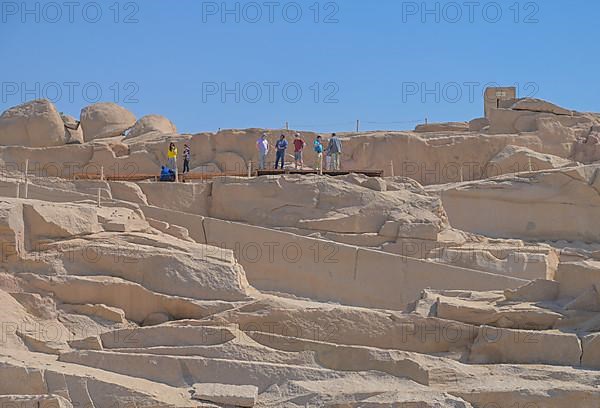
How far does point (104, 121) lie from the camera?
26844mm

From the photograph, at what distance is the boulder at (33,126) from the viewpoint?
23.5 metres

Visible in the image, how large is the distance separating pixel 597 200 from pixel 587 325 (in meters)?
7.91

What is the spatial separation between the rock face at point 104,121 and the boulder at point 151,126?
0.52 m

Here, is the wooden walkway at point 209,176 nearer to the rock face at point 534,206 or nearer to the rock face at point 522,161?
the rock face at point 534,206

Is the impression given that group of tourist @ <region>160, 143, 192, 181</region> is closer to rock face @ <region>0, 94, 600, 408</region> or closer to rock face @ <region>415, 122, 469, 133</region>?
rock face @ <region>0, 94, 600, 408</region>

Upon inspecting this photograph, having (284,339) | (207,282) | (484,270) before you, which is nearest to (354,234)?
(484,270)

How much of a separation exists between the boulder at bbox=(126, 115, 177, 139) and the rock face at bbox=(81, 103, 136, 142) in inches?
20.5

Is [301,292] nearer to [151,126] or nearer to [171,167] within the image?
[171,167]

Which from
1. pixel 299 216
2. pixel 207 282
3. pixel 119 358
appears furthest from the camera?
pixel 299 216

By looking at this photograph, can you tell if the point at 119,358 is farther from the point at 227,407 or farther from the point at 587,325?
the point at 587,325

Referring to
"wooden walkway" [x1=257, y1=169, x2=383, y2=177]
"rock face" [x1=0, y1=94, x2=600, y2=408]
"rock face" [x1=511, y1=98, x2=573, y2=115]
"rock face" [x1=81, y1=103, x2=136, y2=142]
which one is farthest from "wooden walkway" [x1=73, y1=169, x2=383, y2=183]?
"rock face" [x1=81, y1=103, x2=136, y2=142]

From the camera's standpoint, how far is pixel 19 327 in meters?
10.2

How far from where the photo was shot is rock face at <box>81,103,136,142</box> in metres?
26.6

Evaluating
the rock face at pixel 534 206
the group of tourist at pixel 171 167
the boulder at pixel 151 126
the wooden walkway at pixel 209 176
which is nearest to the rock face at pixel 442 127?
the group of tourist at pixel 171 167
